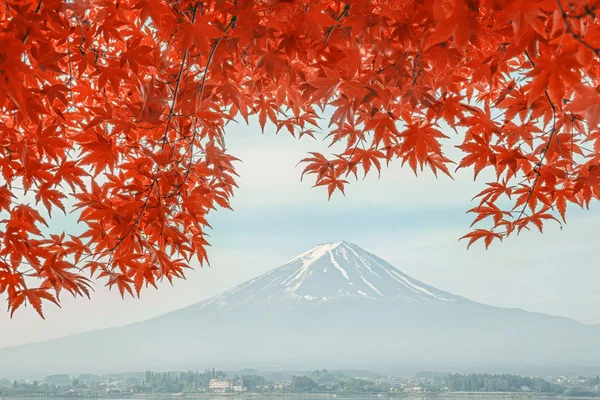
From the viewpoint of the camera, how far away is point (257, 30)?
107 cm

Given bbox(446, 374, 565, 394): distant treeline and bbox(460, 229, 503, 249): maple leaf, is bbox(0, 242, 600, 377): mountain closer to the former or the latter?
bbox(446, 374, 565, 394): distant treeline

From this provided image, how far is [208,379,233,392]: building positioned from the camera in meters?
8.05

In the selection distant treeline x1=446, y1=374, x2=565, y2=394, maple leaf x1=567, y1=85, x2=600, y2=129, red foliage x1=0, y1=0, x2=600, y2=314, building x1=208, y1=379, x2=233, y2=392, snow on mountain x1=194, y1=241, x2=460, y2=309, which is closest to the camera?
maple leaf x1=567, y1=85, x2=600, y2=129

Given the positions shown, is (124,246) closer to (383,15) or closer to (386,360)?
(383,15)

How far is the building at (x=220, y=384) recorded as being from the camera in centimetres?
805

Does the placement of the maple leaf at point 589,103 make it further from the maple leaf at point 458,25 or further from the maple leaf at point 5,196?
the maple leaf at point 5,196

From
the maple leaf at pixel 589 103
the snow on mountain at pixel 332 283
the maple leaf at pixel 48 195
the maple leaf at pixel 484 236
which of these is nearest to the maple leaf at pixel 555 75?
the maple leaf at pixel 589 103

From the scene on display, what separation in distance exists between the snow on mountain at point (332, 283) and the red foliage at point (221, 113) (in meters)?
12.8

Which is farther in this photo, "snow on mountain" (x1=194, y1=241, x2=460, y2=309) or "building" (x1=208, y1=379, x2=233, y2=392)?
"snow on mountain" (x1=194, y1=241, x2=460, y2=309)

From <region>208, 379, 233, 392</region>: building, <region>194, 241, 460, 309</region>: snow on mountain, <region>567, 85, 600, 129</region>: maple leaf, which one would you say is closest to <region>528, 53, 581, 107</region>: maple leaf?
<region>567, 85, 600, 129</region>: maple leaf

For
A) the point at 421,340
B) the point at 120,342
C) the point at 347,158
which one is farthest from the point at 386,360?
the point at 347,158

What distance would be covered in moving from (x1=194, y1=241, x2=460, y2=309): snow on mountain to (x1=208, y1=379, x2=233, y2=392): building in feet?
17.7

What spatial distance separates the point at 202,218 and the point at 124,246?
Answer: 0.26 metres

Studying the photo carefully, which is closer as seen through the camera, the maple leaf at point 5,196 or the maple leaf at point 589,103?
the maple leaf at point 589,103
